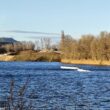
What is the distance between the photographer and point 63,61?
19125 cm

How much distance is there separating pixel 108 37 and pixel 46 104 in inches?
5043

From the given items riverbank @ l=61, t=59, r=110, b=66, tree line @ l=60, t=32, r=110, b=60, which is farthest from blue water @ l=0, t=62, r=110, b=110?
riverbank @ l=61, t=59, r=110, b=66

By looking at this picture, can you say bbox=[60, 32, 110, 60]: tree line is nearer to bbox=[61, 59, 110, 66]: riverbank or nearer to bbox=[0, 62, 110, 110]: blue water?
bbox=[61, 59, 110, 66]: riverbank

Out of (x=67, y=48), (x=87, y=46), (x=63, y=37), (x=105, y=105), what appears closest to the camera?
(x=105, y=105)

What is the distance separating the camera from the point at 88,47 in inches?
6585

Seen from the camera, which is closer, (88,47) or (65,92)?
(65,92)

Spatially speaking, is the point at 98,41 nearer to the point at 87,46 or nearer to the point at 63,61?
the point at 87,46

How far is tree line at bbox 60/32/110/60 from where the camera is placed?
157500 millimetres

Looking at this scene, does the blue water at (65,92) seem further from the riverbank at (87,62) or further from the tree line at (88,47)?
the riverbank at (87,62)

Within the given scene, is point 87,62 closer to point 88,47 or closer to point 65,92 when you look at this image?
point 88,47

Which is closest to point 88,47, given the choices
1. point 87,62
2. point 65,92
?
point 87,62

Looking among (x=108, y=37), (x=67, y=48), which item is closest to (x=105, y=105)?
(x=108, y=37)

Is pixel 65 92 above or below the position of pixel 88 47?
above

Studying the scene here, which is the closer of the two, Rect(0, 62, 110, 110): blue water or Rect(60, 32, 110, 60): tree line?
Rect(0, 62, 110, 110): blue water
